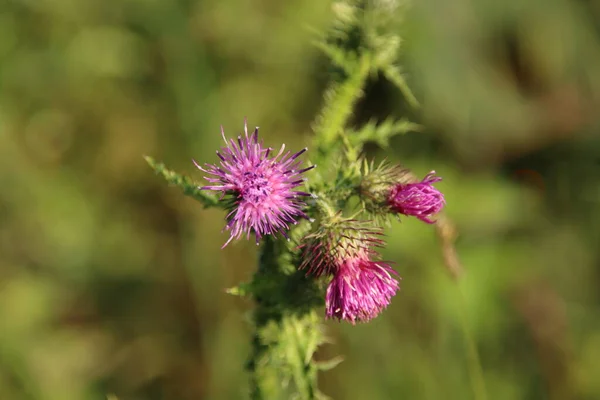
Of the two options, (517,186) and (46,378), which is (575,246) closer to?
(517,186)

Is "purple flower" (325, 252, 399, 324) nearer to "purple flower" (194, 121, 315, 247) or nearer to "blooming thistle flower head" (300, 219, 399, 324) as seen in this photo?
"blooming thistle flower head" (300, 219, 399, 324)

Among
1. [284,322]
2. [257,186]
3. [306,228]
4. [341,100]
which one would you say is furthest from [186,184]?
Answer: [341,100]

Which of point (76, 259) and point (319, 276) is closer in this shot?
point (319, 276)

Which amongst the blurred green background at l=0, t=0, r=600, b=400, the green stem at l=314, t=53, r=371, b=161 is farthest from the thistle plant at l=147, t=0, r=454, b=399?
the blurred green background at l=0, t=0, r=600, b=400

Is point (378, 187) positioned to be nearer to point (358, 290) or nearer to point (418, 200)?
point (418, 200)

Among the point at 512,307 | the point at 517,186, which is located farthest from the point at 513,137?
the point at 512,307

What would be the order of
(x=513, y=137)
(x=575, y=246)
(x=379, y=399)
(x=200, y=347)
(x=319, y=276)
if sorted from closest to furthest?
(x=319, y=276)
(x=379, y=399)
(x=200, y=347)
(x=575, y=246)
(x=513, y=137)
